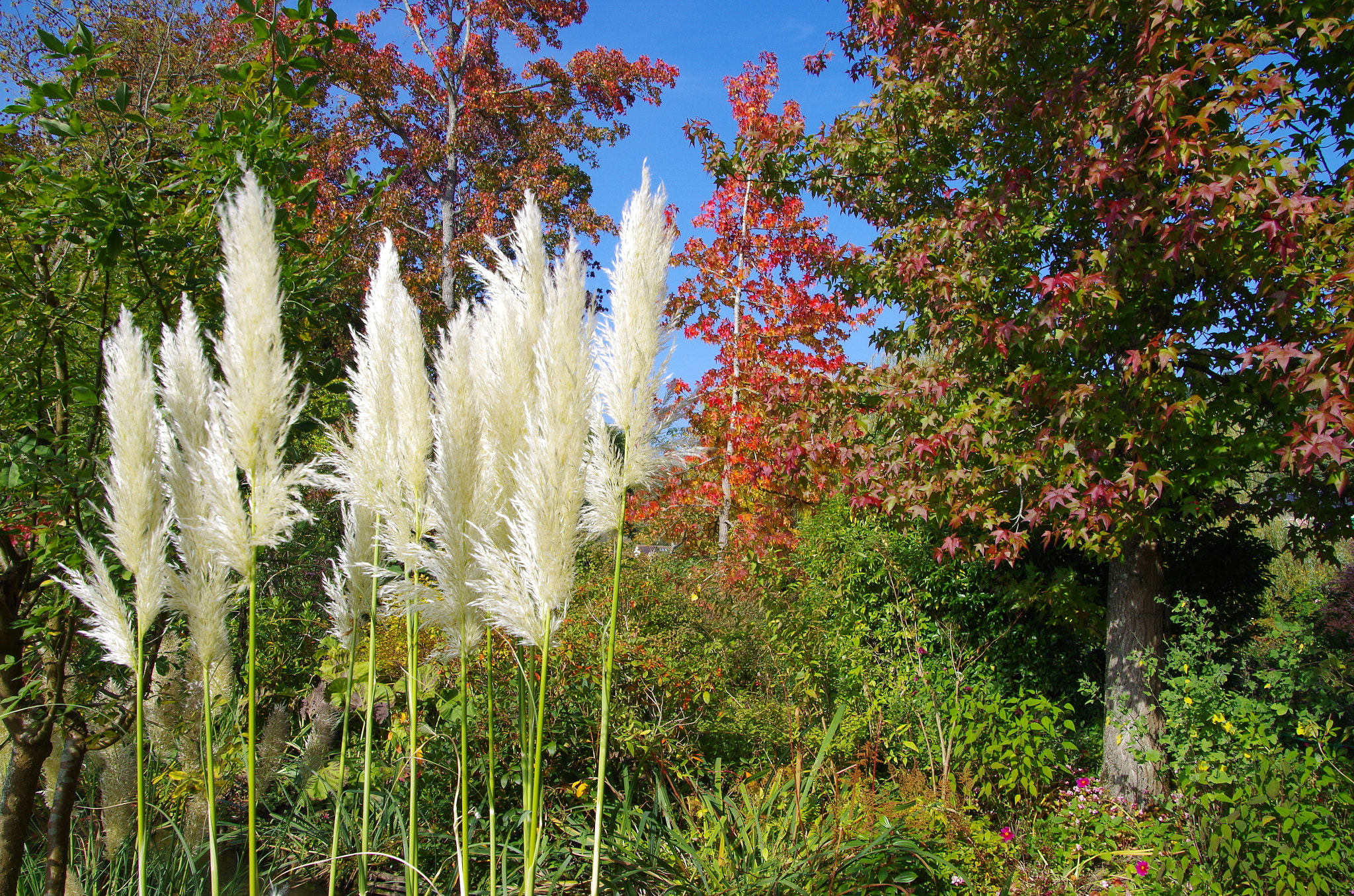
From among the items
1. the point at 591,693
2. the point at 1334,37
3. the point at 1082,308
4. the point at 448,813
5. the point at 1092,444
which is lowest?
the point at 448,813

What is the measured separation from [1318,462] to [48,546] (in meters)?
4.40

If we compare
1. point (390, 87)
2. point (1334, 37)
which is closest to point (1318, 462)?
point (1334, 37)

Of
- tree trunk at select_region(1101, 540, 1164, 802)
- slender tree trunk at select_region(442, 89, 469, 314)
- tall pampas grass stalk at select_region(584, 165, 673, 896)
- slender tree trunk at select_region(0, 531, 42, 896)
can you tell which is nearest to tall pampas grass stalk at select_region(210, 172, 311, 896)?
Result: tall pampas grass stalk at select_region(584, 165, 673, 896)

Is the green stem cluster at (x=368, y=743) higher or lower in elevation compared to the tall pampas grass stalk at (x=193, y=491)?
lower

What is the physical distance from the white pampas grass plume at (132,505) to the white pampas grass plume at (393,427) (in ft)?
1.37

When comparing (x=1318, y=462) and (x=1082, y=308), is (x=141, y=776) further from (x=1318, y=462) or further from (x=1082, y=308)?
(x=1318, y=462)

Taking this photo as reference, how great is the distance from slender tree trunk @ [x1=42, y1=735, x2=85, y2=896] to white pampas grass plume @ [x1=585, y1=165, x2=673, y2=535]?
195 cm

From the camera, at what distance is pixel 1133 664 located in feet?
14.4

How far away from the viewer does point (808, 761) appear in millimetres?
4734

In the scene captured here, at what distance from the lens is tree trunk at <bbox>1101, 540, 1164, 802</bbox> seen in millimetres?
4258

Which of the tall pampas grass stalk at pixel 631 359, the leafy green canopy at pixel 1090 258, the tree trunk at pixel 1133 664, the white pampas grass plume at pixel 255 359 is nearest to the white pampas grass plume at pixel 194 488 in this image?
the white pampas grass plume at pixel 255 359

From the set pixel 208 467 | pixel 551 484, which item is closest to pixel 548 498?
pixel 551 484

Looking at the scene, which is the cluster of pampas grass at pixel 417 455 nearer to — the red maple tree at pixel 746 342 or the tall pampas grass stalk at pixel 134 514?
the tall pampas grass stalk at pixel 134 514

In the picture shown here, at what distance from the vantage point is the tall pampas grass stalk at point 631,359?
1841 mm
